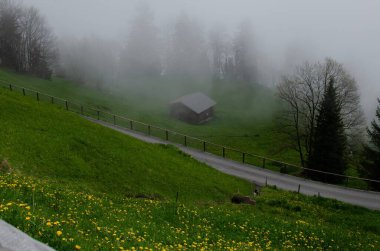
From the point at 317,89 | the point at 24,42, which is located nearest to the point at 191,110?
the point at 317,89

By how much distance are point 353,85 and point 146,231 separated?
195 ft

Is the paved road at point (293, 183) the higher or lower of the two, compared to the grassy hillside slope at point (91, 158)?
lower

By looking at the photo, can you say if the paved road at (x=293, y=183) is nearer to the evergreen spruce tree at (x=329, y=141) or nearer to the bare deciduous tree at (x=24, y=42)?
the evergreen spruce tree at (x=329, y=141)

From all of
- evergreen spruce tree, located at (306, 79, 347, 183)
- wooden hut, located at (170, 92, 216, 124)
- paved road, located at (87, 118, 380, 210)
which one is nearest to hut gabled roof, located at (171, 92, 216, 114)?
wooden hut, located at (170, 92, 216, 124)

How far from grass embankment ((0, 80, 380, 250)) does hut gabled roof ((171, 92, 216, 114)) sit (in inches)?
2208

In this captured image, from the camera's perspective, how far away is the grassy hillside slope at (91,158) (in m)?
24.0

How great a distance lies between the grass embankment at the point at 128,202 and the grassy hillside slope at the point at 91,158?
8 cm

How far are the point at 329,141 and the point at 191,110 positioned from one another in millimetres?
45633

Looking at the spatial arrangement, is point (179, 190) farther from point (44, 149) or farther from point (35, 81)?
point (35, 81)

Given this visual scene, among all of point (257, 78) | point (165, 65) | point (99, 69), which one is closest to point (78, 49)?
point (99, 69)

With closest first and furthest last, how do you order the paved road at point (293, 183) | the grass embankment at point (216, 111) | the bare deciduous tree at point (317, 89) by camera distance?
the paved road at point (293, 183) < the bare deciduous tree at point (317, 89) < the grass embankment at point (216, 111)

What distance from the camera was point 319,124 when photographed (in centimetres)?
5566

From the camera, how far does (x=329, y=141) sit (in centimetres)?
5406

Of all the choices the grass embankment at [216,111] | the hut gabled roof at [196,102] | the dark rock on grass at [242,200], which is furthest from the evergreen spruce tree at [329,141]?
the hut gabled roof at [196,102]
